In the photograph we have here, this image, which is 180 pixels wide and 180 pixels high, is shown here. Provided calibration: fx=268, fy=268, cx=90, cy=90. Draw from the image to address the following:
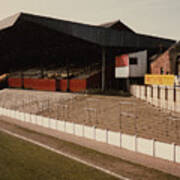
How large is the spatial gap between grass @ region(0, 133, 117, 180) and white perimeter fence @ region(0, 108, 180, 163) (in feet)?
13.2

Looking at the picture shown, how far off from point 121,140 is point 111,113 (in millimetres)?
8559

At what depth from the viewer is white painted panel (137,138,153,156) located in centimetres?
1762

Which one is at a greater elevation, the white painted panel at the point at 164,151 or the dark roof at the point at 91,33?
the dark roof at the point at 91,33

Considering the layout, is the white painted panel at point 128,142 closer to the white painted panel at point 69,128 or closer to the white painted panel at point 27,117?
the white painted panel at point 69,128

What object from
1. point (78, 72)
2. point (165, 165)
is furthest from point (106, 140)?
point (78, 72)

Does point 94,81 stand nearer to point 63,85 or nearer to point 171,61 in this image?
point 63,85

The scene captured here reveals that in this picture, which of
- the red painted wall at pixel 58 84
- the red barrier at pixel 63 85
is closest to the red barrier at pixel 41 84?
the red painted wall at pixel 58 84

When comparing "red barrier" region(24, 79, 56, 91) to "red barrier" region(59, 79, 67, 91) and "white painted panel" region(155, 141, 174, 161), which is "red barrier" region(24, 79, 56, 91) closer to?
"red barrier" region(59, 79, 67, 91)

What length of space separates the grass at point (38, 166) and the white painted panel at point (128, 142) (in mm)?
4064

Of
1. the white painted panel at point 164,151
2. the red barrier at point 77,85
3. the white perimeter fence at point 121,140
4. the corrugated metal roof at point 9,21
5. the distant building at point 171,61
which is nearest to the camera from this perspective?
the white painted panel at point 164,151

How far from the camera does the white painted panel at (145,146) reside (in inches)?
694

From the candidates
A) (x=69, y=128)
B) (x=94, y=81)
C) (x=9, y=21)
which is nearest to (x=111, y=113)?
(x=69, y=128)

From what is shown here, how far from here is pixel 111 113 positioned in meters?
28.2

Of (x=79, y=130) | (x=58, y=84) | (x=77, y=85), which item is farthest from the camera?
(x=58, y=84)
